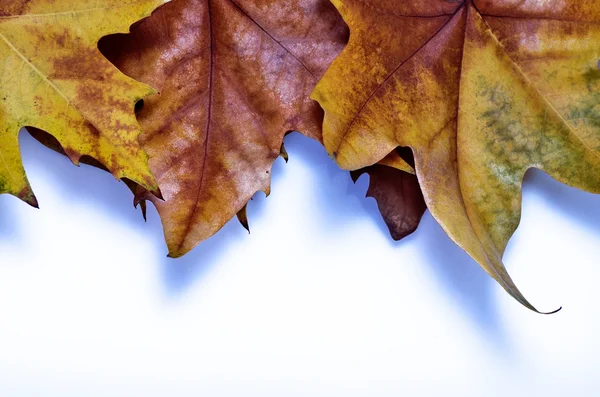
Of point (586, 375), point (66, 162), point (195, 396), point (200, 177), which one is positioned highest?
point (66, 162)

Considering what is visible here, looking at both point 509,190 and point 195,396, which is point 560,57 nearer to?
point 509,190

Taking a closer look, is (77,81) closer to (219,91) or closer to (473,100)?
(219,91)

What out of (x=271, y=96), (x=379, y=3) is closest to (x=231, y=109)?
(x=271, y=96)

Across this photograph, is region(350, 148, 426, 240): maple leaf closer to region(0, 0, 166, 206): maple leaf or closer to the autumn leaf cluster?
the autumn leaf cluster

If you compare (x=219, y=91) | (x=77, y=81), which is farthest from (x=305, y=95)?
(x=77, y=81)

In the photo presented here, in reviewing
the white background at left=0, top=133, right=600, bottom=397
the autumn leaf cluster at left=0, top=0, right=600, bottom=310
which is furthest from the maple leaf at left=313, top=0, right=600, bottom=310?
the white background at left=0, top=133, right=600, bottom=397

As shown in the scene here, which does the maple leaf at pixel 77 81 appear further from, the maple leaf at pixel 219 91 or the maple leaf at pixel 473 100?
the maple leaf at pixel 473 100

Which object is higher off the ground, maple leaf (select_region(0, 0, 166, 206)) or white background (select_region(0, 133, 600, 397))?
maple leaf (select_region(0, 0, 166, 206))
